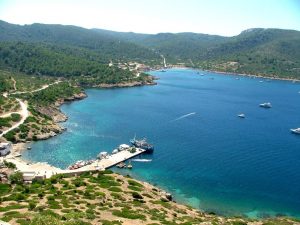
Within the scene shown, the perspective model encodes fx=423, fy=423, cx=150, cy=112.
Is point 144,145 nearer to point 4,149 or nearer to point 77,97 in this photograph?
point 4,149

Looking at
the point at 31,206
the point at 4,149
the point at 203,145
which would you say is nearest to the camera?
the point at 31,206

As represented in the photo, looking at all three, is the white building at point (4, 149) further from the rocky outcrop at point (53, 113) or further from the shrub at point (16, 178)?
the rocky outcrop at point (53, 113)

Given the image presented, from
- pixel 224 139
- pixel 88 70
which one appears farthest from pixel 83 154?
pixel 88 70

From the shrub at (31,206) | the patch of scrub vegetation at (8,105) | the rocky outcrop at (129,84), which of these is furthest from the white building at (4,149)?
the rocky outcrop at (129,84)

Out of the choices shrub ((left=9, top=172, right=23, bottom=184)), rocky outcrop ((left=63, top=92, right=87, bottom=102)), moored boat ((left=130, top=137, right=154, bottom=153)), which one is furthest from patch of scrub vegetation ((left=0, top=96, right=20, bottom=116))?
shrub ((left=9, top=172, right=23, bottom=184))

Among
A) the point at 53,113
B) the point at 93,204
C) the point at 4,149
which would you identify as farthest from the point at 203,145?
the point at 93,204
